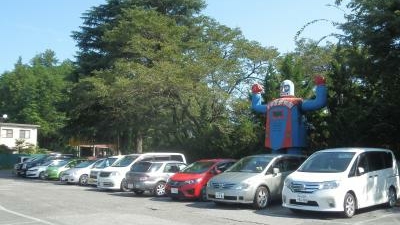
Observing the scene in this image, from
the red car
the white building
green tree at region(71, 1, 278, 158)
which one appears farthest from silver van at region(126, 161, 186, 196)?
the white building

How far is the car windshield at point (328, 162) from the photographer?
46.0ft

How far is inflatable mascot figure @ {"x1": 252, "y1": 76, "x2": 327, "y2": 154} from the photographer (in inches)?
810

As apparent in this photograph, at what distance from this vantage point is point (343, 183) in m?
13.2

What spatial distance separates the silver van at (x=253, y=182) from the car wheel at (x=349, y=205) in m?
2.84

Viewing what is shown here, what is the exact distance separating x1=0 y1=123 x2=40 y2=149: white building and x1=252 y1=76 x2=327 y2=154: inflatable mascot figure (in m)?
54.6

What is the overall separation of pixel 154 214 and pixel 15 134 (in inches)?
2411

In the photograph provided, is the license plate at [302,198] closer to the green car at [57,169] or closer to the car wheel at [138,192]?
the car wheel at [138,192]

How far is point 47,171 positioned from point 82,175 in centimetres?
584

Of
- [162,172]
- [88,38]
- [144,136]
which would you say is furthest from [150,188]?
[88,38]

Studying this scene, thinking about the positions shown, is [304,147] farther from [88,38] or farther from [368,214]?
[88,38]

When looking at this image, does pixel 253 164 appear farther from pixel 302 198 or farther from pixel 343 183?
pixel 343 183

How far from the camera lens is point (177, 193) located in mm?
18078

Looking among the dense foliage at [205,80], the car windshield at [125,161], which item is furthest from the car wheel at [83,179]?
the dense foliage at [205,80]

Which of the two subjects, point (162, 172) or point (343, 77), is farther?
point (343, 77)
